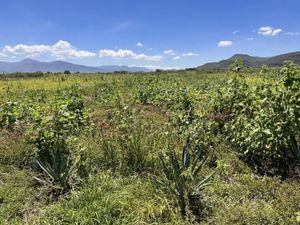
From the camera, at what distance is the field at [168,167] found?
402 centimetres

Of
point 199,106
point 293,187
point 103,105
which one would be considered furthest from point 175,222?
point 103,105

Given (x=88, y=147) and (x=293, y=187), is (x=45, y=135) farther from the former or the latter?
(x=293, y=187)

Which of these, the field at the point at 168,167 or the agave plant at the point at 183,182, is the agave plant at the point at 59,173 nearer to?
the field at the point at 168,167

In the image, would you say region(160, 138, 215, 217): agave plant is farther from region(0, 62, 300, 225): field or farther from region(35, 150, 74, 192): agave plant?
region(35, 150, 74, 192): agave plant

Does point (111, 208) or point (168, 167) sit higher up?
point (168, 167)

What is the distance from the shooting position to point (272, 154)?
5410 mm

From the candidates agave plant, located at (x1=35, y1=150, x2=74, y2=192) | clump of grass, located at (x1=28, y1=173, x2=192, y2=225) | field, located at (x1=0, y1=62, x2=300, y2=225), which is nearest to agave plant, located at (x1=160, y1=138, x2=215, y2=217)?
field, located at (x1=0, y1=62, x2=300, y2=225)

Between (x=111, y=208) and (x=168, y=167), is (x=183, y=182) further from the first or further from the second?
(x=111, y=208)

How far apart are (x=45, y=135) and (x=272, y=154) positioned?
3.66m

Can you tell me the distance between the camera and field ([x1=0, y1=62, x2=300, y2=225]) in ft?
13.2

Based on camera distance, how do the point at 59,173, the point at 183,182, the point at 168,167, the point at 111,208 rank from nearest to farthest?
the point at 111,208
the point at 183,182
the point at 168,167
the point at 59,173

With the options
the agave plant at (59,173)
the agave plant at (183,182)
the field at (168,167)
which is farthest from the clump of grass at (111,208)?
the agave plant at (59,173)

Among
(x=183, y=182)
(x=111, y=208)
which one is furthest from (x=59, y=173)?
(x=183, y=182)

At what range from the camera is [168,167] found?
14.9 feet
